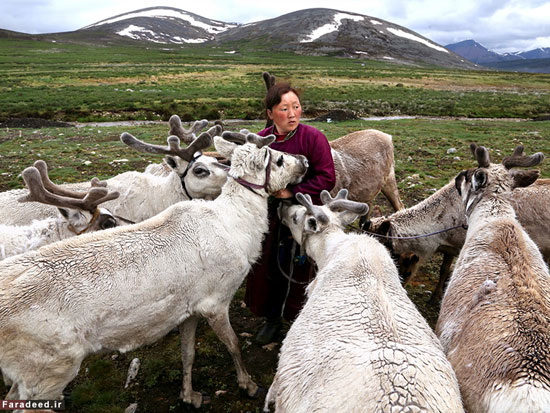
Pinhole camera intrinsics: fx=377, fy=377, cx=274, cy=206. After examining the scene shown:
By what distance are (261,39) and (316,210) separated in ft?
599

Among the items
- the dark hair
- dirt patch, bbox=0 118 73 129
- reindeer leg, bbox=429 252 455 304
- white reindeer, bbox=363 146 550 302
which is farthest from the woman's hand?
dirt patch, bbox=0 118 73 129

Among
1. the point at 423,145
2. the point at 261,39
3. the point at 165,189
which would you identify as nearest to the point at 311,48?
the point at 261,39

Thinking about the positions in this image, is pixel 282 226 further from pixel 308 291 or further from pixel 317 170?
pixel 308 291

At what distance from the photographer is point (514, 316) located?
2789 mm

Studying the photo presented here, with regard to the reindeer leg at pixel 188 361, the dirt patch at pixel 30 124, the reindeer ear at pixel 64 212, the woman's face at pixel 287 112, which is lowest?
the dirt patch at pixel 30 124

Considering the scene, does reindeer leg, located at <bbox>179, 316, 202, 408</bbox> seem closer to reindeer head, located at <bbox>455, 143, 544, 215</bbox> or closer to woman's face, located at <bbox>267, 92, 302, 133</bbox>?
woman's face, located at <bbox>267, 92, 302, 133</bbox>

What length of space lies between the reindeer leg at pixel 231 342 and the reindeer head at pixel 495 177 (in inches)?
129

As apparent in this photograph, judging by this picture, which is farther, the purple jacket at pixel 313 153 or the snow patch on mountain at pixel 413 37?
the snow patch on mountain at pixel 413 37

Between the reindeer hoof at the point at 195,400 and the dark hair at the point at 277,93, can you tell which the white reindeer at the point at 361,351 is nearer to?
the reindeer hoof at the point at 195,400

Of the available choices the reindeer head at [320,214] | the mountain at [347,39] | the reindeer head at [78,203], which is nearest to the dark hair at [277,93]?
the reindeer head at [320,214]

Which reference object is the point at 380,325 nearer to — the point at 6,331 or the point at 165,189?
the point at 6,331

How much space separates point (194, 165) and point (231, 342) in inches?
96.1

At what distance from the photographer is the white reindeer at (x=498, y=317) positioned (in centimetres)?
237

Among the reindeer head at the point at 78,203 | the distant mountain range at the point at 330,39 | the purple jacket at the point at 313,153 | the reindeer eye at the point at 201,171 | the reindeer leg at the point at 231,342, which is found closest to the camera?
the reindeer leg at the point at 231,342
